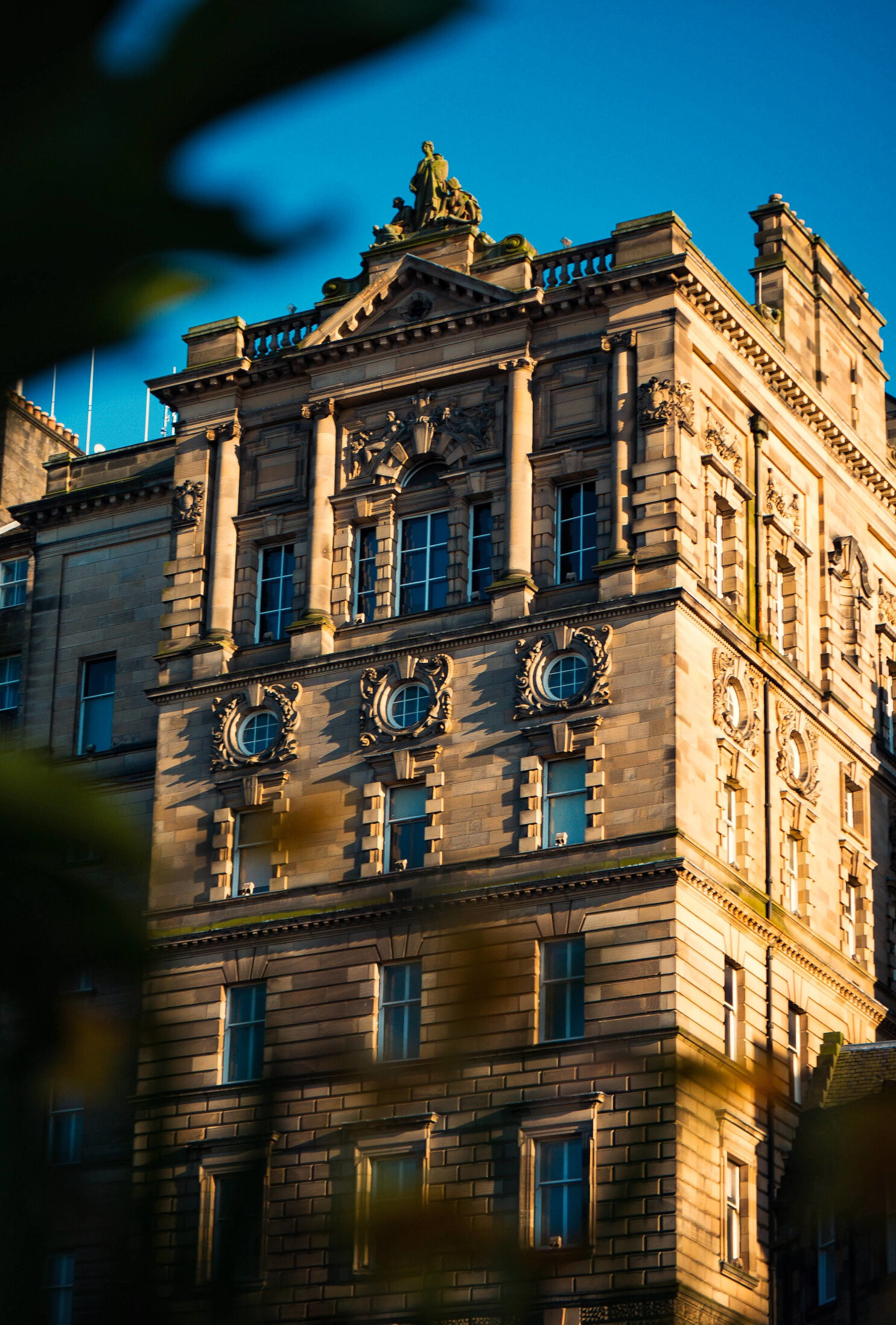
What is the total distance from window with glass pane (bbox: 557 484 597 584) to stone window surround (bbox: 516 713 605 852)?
3158 mm

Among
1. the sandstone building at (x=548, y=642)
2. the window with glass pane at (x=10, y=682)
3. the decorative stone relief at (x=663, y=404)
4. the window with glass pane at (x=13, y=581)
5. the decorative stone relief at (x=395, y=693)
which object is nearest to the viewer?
the sandstone building at (x=548, y=642)

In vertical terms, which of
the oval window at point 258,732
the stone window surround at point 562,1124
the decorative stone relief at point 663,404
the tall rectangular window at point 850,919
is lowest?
the stone window surround at point 562,1124

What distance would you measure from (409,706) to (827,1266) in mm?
12714

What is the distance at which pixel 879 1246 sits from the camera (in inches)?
1599

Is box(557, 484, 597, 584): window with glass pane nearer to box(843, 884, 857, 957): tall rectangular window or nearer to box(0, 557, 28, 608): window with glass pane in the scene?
box(843, 884, 857, 957): tall rectangular window

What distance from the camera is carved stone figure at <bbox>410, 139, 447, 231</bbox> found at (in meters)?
47.3

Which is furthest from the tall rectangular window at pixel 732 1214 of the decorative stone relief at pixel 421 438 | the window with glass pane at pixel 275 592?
the decorative stone relief at pixel 421 438

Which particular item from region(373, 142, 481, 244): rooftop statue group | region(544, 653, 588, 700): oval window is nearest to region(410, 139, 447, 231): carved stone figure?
region(373, 142, 481, 244): rooftop statue group

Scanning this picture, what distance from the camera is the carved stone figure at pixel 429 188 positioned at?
47.3 meters

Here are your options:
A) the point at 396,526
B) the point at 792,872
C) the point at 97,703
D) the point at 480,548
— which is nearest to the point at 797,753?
the point at 792,872

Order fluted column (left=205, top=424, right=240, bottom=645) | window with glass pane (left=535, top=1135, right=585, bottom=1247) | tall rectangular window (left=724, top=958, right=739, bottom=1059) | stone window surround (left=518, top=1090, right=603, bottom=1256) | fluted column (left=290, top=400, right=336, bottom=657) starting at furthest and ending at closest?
fluted column (left=205, top=424, right=240, bottom=645) → fluted column (left=290, top=400, right=336, bottom=657) → tall rectangular window (left=724, top=958, right=739, bottom=1059) → stone window surround (left=518, top=1090, right=603, bottom=1256) → window with glass pane (left=535, top=1135, right=585, bottom=1247)

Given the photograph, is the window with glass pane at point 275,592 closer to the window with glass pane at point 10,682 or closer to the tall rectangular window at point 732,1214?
the window with glass pane at point 10,682

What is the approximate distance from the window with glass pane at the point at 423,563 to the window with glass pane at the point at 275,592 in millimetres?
2557

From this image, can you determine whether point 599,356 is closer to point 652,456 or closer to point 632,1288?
point 652,456
